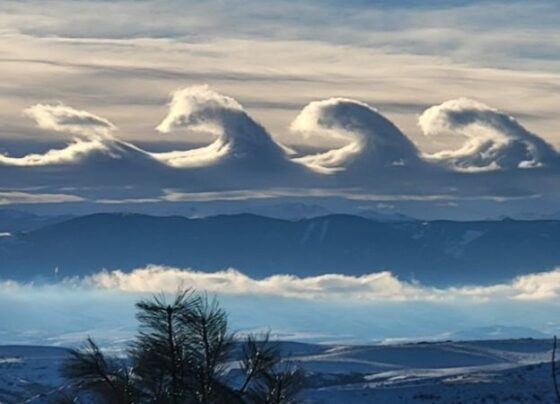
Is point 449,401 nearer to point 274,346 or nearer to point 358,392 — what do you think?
point 358,392

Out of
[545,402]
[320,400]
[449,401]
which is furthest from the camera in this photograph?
[320,400]

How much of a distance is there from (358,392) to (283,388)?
12517 centimetres

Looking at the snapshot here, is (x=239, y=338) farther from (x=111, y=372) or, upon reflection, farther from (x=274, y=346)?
(x=111, y=372)

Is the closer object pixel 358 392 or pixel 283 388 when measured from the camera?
pixel 283 388

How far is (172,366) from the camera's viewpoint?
689 inches

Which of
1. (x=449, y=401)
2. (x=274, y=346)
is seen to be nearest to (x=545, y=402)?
(x=449, y=401)

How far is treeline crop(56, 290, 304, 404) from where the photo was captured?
17.3 metres

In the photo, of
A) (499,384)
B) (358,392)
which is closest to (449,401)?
(499,384)

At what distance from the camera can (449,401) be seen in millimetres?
125812

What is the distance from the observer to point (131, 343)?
18.0 metres

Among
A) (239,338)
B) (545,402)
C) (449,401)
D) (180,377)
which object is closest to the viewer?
(180,377)

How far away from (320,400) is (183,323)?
4680 inches

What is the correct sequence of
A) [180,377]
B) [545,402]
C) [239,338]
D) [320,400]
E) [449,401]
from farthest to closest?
[320,400], [449,401], [545,402], [239,338], [180,377]

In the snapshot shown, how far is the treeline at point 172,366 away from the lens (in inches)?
683
